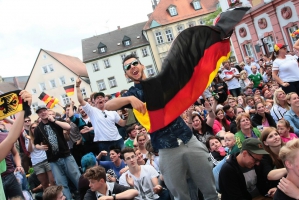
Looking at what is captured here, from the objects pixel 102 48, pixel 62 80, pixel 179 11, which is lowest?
pixel 62 80

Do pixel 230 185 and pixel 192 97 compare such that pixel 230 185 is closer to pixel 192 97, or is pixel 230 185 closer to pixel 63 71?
pixel 192 97

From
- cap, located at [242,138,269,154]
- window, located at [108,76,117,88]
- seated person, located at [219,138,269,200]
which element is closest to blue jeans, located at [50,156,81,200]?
seated person, located at [219,138,269,200]

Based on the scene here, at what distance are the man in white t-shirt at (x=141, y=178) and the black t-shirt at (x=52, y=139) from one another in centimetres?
174

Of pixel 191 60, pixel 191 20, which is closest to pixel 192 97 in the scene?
pixel 191 60

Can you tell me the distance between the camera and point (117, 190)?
193 inches

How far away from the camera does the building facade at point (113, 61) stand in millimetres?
46644

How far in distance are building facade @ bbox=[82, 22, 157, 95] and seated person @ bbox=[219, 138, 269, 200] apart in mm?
41788

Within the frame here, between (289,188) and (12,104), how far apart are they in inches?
98.3

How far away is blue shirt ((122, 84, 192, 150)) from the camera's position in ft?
10.4

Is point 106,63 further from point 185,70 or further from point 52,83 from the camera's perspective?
point 185,70

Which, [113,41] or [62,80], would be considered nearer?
Answer: [62,80]

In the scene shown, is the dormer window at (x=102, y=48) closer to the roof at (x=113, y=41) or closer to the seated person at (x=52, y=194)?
the roof at (x=113, y=41)

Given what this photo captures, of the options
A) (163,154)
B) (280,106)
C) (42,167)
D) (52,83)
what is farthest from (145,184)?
(52,83)

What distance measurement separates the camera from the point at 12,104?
10.2 feet
